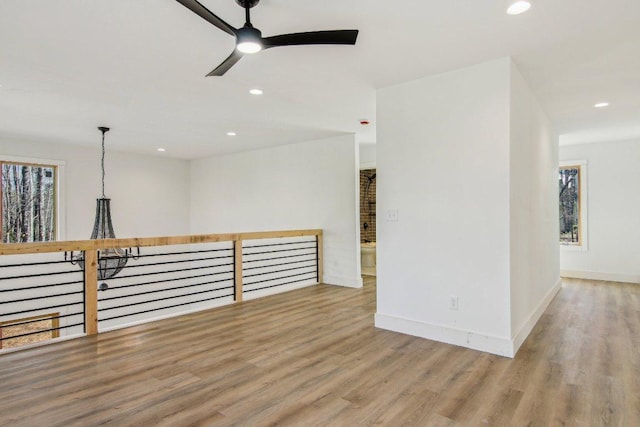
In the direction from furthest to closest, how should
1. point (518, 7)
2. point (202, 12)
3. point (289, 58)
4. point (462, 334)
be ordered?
point (462, 334) < point (289, 58) < point (518, 7) < point (202, 12)

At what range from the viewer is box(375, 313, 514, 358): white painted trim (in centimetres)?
290

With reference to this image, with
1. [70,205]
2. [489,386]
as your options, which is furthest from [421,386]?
[70,205]

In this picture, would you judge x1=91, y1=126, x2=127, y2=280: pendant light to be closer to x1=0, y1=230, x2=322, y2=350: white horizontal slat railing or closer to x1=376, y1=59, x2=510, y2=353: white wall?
x1=0, y1=230, x2=322, y2=350: white horizontal slat railing

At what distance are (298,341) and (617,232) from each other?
5.78 m

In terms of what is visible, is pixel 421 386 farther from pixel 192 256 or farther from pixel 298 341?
pixel 192 256

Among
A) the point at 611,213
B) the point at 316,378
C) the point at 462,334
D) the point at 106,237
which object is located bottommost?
the point at 316,378

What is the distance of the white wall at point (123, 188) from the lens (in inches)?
254

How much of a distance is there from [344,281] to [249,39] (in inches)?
168

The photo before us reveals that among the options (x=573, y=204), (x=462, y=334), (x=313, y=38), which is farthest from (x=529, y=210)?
(x=573, y=204)

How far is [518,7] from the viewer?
214cm

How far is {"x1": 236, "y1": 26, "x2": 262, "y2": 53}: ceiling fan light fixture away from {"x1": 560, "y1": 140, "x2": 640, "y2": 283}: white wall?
6366mm

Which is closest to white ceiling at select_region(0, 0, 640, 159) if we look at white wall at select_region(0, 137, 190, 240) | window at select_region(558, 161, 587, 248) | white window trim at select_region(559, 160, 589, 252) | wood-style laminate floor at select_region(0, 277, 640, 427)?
white window trim at select_region(559, 160, 589, 252)

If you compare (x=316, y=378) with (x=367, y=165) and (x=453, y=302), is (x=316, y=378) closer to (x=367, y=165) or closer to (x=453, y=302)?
(x=453, y=302)

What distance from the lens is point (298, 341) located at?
3273mm
